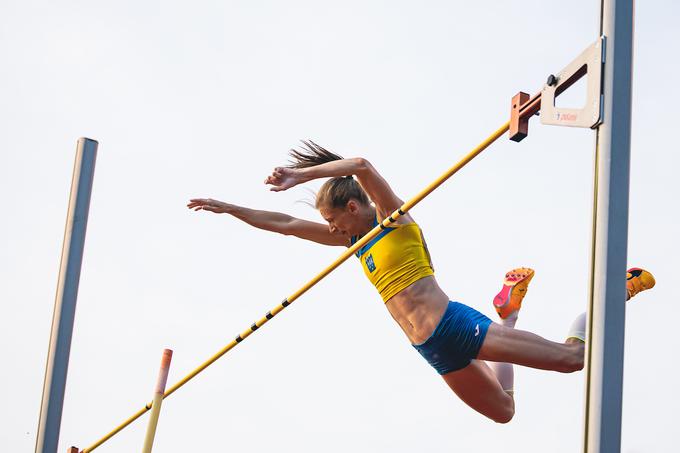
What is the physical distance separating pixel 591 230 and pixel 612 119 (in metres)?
0.42

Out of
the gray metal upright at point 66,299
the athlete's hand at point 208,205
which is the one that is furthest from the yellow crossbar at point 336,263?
the athlete's hand at point 208,205

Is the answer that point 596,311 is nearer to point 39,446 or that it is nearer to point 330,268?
point 330,268

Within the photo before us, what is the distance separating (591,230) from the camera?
3.38 meters

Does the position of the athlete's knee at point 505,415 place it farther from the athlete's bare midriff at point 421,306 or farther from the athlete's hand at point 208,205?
the athlete's hand at point 208,205

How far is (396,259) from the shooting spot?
5035mm

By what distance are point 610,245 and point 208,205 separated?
10.2 feet

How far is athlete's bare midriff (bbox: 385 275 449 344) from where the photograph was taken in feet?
16.3

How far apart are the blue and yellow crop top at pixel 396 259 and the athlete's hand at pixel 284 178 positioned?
0.73 meters

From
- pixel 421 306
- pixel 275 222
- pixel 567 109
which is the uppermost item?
pixel 275 222

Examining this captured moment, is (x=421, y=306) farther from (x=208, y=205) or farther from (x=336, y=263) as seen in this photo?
(x=208, y=205)

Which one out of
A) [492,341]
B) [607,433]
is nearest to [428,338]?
[492,341]

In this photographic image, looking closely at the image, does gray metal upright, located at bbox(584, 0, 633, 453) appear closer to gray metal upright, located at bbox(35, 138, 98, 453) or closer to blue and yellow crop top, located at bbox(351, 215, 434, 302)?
blue and yellow crop top, located at bbox(351, 215, 434, 302)

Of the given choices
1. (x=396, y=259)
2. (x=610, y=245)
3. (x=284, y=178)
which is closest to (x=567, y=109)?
(x=610, y=245)

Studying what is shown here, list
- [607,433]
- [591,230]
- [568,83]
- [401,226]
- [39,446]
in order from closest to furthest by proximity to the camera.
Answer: [607,433], [591,230], [568,83], [401,226], [39,446]
